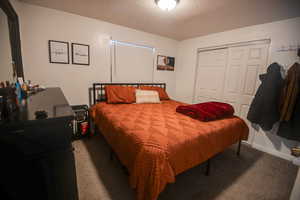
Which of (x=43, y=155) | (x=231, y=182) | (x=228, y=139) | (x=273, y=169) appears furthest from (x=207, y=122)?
(x=43, y=155)

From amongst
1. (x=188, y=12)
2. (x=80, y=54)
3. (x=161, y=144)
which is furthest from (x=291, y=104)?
(x=80, y=54)

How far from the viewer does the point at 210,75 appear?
3.28 meters

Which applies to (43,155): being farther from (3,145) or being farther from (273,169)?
(273,169)

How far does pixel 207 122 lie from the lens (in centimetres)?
175

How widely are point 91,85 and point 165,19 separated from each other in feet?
6.32

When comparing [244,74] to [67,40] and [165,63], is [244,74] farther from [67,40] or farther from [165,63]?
[67,40]

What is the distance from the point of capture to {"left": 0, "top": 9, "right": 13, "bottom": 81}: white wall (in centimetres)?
139

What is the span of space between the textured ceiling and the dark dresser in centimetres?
195

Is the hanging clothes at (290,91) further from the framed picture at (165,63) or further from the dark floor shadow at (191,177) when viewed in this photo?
the framed picture at (165,63)

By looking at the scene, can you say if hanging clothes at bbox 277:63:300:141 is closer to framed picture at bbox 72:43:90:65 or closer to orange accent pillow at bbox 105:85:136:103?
orange accent pillow at bbox 105:85:136:103

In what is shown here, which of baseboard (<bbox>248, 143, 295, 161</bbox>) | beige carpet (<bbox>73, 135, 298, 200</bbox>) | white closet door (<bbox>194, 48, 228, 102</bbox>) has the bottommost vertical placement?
beige carpet (<bbox>73, 135, 298, 200</bbox>)

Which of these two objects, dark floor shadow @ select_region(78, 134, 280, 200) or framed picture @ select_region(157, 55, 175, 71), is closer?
dark floor shadow @ select_region(78, 134, 280, 200)

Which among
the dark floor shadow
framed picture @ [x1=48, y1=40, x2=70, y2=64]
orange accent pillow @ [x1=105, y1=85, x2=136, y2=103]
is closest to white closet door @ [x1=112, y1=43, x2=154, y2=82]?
orange accent pillow @ [x1=105, y1=85, x2=136, y2=103]

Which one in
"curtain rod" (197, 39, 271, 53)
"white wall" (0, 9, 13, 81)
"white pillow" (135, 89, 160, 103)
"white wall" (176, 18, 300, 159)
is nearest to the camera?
"white wall" (0, 9, 13, 81)
